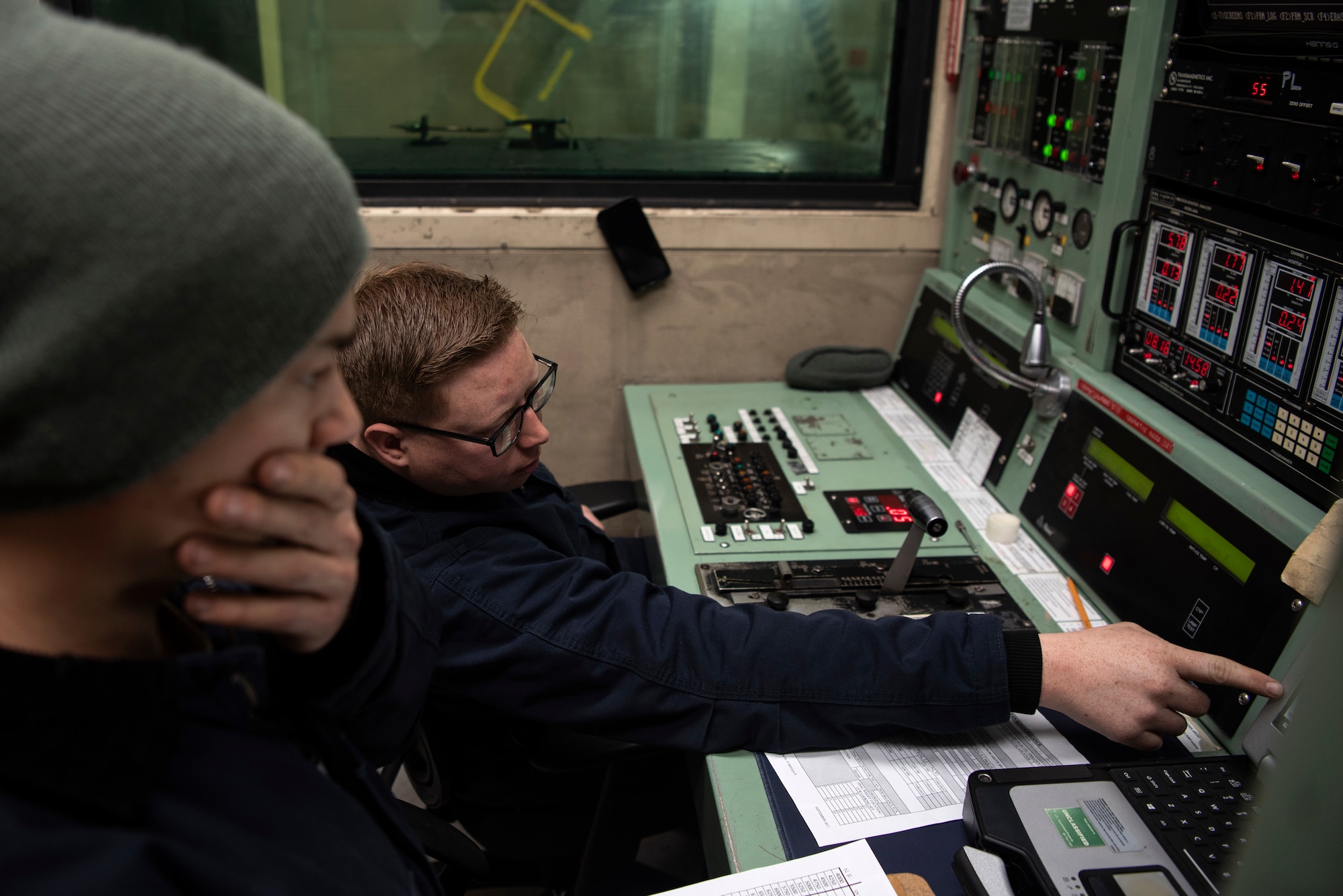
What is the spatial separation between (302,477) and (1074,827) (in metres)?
0.85

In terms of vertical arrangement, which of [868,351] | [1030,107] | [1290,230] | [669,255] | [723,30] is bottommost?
[868,351]

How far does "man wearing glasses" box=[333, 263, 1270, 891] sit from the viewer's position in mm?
1094

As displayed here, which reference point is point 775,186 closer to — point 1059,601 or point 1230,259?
point 1230,259

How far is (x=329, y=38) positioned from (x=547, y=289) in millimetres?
864

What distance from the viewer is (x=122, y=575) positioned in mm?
562

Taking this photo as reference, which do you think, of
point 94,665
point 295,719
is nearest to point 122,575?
point 94,665

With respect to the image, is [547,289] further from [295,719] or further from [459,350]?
[295,719]

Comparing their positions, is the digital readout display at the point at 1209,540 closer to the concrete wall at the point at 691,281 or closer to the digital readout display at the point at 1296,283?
the digital readout display at the point at 1296,283

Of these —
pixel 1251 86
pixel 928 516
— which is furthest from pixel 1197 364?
pixel 928 516

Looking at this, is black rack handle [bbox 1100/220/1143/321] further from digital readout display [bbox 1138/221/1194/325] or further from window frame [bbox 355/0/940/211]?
window frame [bbox 355/0/940/211]

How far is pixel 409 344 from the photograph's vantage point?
3.85ft

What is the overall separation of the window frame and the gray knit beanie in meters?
1.94

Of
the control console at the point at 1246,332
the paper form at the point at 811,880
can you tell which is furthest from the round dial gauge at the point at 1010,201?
the paper form at the point at 811,880

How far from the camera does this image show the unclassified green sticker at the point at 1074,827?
93cm
